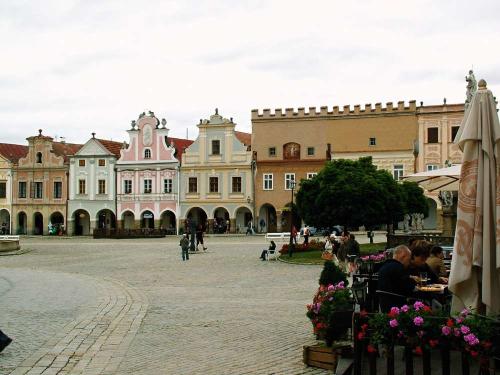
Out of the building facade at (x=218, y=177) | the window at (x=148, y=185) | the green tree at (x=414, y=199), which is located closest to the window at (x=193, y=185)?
the building facade at (x=218, y=177)

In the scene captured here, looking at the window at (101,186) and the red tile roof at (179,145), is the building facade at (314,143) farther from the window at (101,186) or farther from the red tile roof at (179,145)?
the window at (101,186)

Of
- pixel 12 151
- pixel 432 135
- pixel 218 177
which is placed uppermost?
pixel 12 151

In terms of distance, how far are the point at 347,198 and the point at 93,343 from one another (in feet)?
66.7

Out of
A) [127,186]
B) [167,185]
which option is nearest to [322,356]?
[167,185]

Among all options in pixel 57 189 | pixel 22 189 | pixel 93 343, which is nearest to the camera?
pixel 93 343

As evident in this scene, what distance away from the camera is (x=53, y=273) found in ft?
77.2

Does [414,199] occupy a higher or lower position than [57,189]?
lower

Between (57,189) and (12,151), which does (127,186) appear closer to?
(57,189)

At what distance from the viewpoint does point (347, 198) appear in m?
29.2

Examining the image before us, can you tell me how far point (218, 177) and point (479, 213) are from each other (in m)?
52.8

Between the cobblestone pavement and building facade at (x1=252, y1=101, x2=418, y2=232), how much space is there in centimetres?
3333

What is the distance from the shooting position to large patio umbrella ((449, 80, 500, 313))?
6914mm

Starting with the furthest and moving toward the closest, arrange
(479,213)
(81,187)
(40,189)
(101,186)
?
1. (40,189)
2. (81,187)
3. (101,186)
4. (479,213)

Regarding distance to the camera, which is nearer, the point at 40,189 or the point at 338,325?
the point at 338,325
